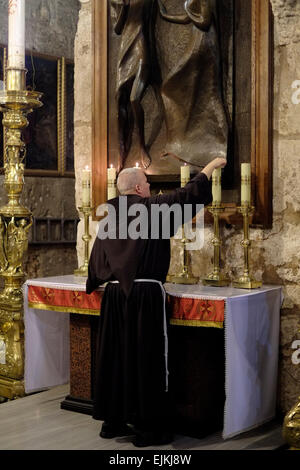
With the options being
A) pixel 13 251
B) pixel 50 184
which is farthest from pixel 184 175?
pixel 50 184

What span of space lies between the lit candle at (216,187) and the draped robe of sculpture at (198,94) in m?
0.27

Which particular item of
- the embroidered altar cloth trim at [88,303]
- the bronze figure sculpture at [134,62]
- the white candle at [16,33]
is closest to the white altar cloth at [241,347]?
the embroidered altar cloth trim at [88,303]

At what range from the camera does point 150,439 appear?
3.93m

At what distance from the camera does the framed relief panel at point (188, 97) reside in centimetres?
448

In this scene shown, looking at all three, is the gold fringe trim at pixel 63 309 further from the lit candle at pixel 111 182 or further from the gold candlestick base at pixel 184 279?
the lit candle at pixel 111 182

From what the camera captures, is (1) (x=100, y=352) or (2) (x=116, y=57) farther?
(2) (x=116, y=57)

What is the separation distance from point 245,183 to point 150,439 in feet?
5.49

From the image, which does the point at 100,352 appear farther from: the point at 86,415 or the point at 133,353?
the point at 86,415

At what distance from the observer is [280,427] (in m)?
4.31

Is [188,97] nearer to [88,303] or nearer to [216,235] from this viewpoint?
[216,235]

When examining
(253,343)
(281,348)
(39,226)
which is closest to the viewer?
(253,343)

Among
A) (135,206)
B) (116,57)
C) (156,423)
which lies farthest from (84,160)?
(156,423)

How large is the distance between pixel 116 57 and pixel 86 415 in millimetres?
2703

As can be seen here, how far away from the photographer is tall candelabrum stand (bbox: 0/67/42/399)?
4926mm
